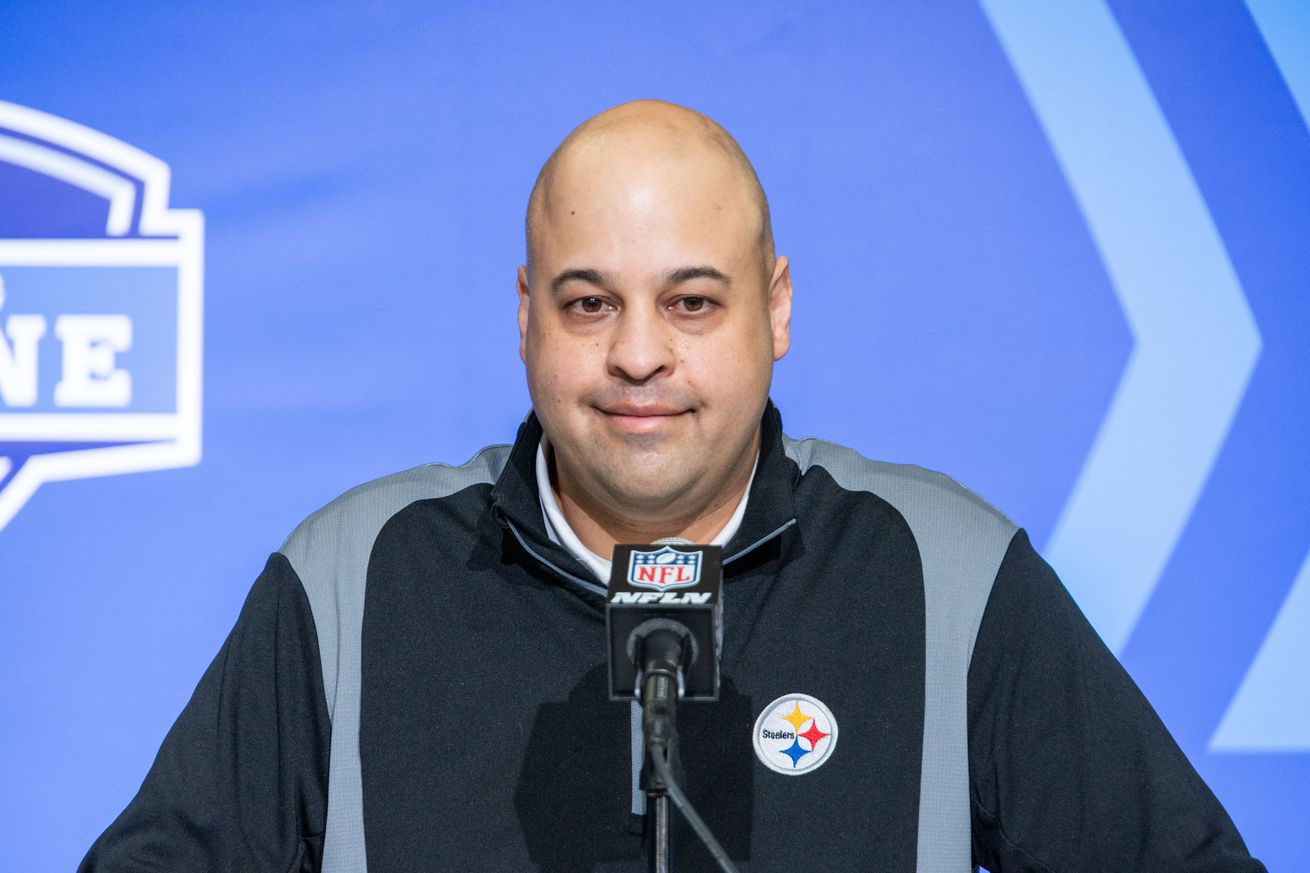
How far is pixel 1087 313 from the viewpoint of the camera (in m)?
1.89

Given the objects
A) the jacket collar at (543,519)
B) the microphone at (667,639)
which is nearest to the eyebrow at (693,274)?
the jacket collar at (543,519)

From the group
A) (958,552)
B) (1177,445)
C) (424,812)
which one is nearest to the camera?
(424,812)

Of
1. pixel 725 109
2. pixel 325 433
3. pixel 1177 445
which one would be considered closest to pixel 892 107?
pixel 725 109

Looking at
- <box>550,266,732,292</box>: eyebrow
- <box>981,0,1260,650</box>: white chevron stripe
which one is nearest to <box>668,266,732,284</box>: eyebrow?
<box>550,266,732,292</box>: eyebrow

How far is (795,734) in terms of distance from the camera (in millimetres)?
1397

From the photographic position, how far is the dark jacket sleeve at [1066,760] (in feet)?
4.55

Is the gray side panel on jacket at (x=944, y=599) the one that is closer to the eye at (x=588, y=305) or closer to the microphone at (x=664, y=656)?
the eye at (x=588, y=305)

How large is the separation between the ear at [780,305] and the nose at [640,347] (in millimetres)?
206

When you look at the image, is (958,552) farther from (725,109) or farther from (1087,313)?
(725,109)

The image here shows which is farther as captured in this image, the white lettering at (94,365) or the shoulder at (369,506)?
the white lettering at (94,365)

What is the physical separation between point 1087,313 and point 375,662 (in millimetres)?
1003

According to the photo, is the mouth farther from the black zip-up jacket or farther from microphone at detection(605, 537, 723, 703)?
microphone at detection(605, 537, 723, 703)

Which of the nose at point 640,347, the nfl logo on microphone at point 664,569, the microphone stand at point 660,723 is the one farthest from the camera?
the nose at point 640,347

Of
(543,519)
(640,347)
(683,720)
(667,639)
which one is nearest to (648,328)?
(640,347)
